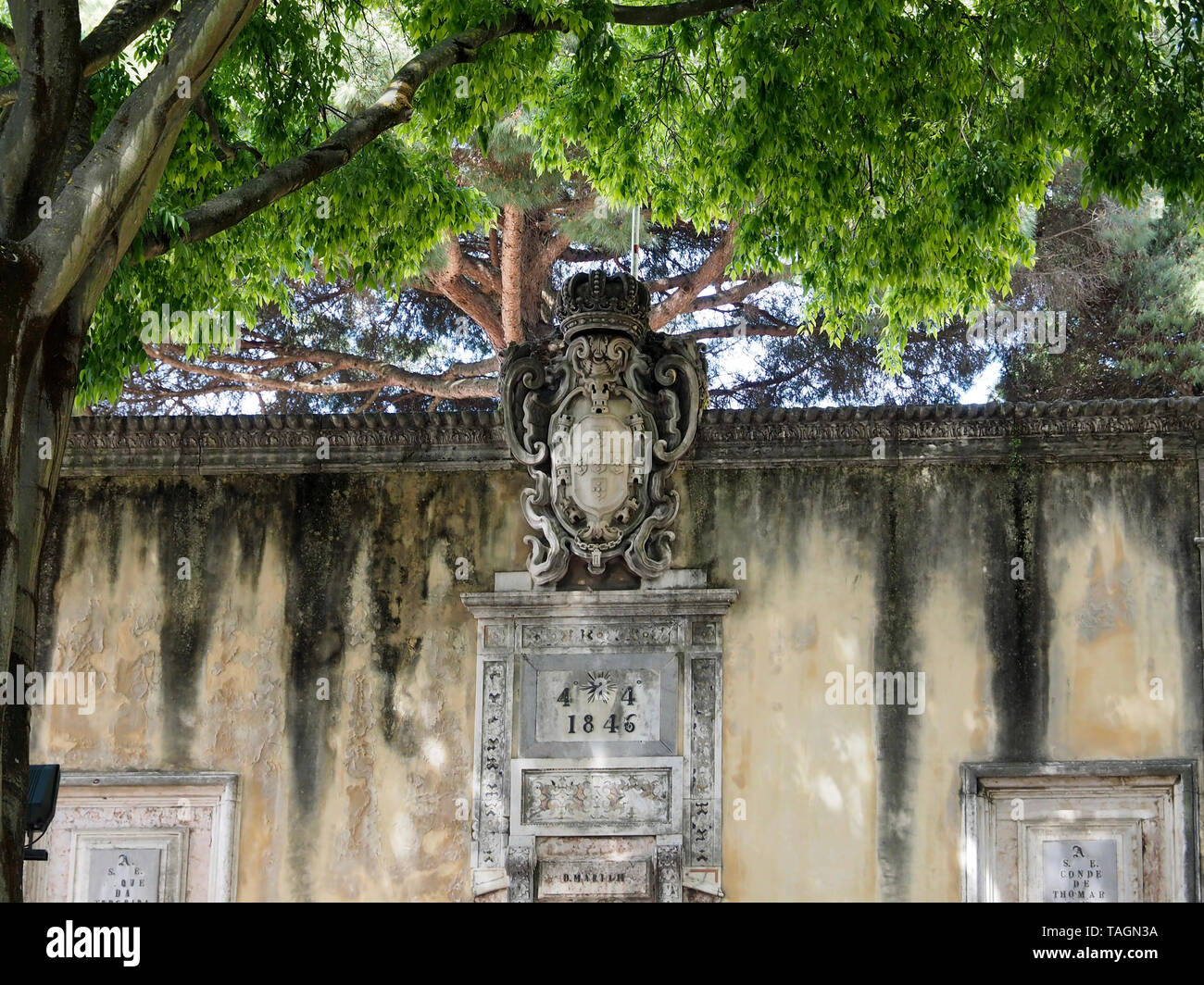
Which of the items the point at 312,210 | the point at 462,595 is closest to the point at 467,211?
the point at 312,210

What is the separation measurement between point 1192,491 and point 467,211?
4732mm

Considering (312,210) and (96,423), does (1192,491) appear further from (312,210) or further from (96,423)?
(96,423)

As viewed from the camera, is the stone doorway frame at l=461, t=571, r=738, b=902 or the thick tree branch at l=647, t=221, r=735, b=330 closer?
the stone doorway frame at l=461, t=571, r=738, b=902

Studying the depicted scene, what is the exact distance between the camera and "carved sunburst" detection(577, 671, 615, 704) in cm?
930

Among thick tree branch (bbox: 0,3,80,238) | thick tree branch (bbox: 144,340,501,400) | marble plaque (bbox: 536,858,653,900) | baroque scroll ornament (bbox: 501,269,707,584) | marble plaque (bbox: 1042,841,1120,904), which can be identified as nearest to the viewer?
thick tree branch (bbox: 0,3,80,238)

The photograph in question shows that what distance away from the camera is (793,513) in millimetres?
9523

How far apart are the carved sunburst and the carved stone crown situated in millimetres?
2090

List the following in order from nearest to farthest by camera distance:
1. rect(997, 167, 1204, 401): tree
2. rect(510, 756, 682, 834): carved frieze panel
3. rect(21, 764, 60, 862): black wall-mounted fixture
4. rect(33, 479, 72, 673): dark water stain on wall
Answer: rect(21, 764, 60, 862): black wall-mounted fixture
rect(510, 756, 682, 834): carved frieze panel
rect(33, 479, 72, 673): dark water stain on wall
rect(997, 167, 1204, 401): tree

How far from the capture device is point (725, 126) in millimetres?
9633

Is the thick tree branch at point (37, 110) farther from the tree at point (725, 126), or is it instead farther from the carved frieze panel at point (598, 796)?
the carved frieze panel at point (598, 796)

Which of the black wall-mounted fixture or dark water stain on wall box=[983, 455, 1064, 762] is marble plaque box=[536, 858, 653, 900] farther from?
the black wall-mounted fixture

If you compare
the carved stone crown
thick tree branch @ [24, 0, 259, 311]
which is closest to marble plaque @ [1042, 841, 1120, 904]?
the carved stone crown

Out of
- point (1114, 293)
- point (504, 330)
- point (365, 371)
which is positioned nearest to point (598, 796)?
point (504, 330)

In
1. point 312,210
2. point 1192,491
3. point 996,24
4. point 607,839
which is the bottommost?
point 607,839
